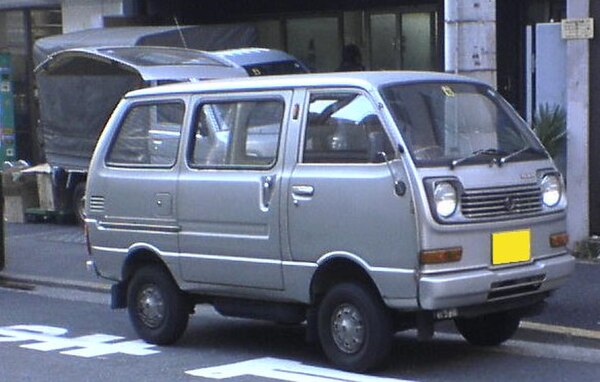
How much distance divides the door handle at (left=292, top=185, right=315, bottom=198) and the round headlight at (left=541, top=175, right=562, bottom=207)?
1.62 meters

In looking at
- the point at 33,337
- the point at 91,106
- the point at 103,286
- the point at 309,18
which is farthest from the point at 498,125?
the point at 309,18

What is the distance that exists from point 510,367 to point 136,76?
9.59 m

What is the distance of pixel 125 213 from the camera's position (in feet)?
34.1

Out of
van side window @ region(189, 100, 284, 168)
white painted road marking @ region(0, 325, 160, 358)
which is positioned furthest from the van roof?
white painted road marking @ region(0, 325, 160, 358)

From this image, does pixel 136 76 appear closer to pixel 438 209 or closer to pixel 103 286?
pixel 103 286

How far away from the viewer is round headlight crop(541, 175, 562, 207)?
9.23 meters

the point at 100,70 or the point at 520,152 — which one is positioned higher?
the point at 100,70

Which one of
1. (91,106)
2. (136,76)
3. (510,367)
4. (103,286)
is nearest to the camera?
(510,367)

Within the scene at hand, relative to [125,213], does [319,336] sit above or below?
below

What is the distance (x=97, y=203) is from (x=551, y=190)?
3678 mm

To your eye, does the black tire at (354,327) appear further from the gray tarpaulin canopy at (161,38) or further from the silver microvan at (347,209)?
the gray tarpaulin canopy at (161,38)

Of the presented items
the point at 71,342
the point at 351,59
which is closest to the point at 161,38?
the point at 351,59

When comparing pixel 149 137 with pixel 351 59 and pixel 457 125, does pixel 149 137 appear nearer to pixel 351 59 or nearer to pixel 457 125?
pixel 457 125

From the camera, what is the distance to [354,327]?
8.95 metres
